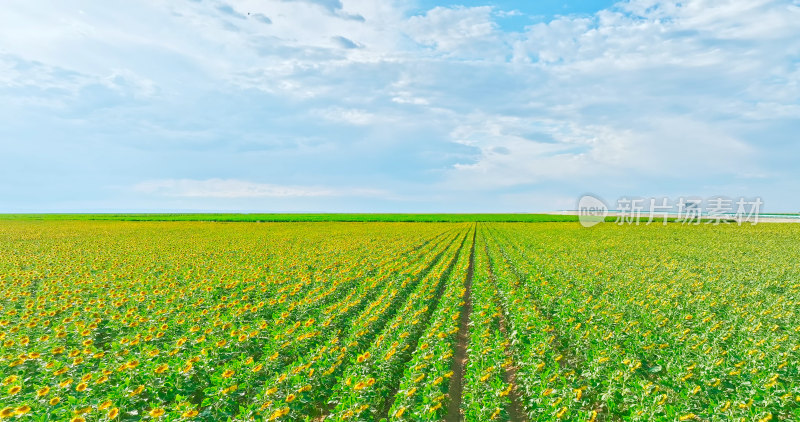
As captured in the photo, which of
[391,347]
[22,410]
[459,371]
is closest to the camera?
[22,410]

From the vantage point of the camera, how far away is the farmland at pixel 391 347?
5.53 metres

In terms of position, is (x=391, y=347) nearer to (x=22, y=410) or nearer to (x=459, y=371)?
(x=459, y=371)

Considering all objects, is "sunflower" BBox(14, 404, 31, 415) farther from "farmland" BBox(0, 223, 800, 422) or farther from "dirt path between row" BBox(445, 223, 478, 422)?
"dirt path between row" BBox(445, 223, 478, 422)

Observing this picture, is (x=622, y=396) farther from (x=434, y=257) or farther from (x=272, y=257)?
(x=272, y=257)

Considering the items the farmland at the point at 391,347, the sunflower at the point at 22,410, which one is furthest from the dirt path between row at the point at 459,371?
the sunflower at the point at 22,410

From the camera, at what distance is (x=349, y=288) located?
14477 mm

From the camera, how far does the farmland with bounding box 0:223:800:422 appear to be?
18.1ft

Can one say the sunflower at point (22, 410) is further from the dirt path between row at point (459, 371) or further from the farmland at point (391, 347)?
the dirt path between row at point (459, 371)

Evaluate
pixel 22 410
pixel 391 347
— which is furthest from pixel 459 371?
pixel 22 410

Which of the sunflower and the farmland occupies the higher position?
the sunflower

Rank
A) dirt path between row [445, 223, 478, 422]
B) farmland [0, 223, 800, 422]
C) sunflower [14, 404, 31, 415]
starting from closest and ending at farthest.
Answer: sunflower [14, 404, 31, 415] < farmland [0, 223, 800, 422] < dirt path between row [445, 223, 478, 422]

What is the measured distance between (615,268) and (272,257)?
59.5ft

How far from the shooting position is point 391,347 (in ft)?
25.1

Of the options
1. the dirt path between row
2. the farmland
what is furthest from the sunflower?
the dirt path between row
